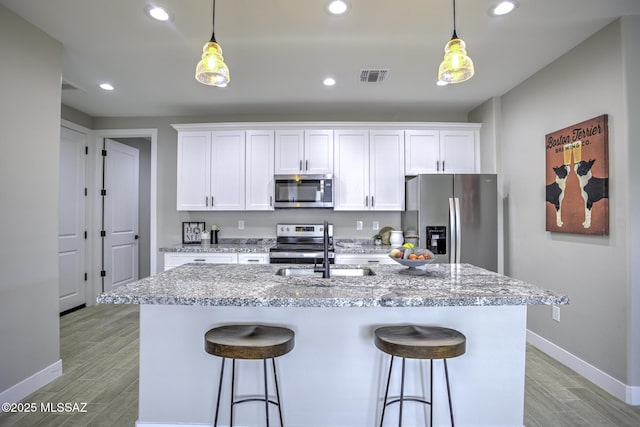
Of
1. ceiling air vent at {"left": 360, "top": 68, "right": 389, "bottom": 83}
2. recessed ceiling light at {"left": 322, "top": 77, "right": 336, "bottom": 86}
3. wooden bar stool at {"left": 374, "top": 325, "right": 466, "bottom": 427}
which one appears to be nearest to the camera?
wooden bar stool at {"left": 374, "top": 325, "right": 466, "bottom": 427}

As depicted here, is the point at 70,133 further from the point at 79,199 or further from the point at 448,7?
the point at 448,7

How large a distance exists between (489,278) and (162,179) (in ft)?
13.6

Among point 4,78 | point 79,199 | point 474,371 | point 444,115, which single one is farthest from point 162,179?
point 474,371

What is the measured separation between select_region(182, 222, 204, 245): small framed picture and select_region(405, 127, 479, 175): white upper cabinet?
281cm

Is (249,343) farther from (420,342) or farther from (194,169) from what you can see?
(194,169)

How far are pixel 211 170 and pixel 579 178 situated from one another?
3723 mm

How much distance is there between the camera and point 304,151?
411 centimetres

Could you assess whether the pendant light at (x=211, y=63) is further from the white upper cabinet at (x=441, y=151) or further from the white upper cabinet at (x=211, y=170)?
the white upper cabinet at (x=441, y=151)

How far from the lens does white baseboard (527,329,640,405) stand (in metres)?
A: 2.26

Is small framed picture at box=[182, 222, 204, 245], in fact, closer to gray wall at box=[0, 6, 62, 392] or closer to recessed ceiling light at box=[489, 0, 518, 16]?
gray wall at box=[0, 6, 62, 392]

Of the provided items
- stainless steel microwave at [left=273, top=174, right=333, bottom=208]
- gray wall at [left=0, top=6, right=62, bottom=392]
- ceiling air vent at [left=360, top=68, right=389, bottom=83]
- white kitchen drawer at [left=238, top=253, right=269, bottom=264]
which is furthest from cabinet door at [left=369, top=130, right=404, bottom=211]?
gray wall at [left=0, top=6, right=62, bottom=392]

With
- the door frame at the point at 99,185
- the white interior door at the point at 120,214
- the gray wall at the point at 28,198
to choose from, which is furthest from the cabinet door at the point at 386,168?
the white interior door at the point at 120,214

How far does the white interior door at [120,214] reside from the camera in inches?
189

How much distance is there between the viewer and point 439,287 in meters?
1.71
